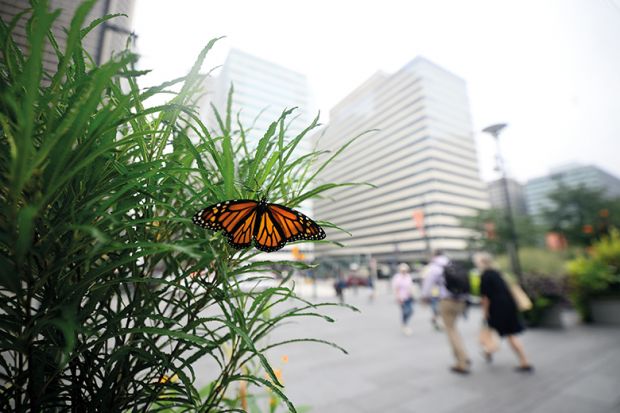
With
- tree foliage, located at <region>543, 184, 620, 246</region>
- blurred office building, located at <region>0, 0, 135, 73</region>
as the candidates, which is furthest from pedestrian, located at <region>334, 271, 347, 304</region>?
tree foliage, located at <region>543, 184, 620, 246</region>

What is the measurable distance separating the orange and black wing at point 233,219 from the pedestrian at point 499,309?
437 cm

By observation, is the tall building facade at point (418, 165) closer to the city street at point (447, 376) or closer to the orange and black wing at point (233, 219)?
the orange and black wing at point (233, 219)

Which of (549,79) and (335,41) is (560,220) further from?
(335,41)

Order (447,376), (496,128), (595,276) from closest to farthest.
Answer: (447,376), (496,128), (595,276)

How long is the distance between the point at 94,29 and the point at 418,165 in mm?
22145

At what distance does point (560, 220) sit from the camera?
2400 cm

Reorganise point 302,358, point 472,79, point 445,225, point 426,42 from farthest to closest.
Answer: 1. point 445,225
2. point 302,358
3. point 472,79
4. point 426,42

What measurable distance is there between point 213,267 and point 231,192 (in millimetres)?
222

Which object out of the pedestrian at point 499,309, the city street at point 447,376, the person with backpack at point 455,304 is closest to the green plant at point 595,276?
the city street at point 447,376

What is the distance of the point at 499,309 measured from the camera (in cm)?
389

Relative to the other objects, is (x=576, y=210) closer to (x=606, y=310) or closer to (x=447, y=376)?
(x=606, y=310)

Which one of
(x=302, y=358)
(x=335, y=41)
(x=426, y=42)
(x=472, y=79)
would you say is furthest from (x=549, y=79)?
(x=302, y=358)

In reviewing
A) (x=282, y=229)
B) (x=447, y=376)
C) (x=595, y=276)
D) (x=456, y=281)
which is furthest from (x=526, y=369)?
(x=282, y=229)

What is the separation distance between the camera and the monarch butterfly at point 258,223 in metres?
0.64
